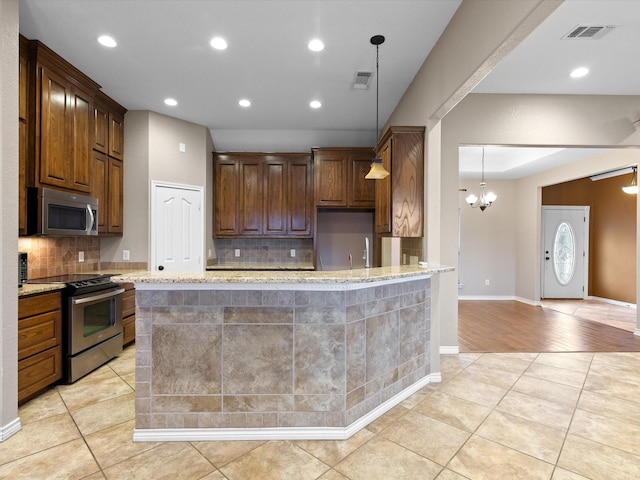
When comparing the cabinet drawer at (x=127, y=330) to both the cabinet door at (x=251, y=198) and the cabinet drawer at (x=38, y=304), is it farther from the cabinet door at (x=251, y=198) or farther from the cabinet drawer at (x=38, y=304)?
the cabinet door at (x=251, y=198)

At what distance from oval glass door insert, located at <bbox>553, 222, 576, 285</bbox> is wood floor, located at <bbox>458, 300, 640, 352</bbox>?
171cm

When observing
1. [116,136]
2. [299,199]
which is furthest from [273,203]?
[116,136]

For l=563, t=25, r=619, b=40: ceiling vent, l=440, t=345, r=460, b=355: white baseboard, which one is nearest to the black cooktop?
l=440, t=345, r=460, b=355: white baseboard

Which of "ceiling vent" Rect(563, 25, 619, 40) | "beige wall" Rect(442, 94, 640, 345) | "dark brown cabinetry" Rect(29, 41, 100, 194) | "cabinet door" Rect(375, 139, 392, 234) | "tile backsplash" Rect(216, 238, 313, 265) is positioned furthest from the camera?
"tile backsplash" Rect(216, 238, 313, 265)

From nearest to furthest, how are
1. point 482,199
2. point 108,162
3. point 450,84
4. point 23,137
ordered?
point 450,84
point 23,137
point 108,162
point 482,199

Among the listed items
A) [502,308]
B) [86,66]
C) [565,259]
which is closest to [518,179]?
[565,259]

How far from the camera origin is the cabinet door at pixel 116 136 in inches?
154

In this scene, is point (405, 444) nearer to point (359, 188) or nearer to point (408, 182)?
point (408, 182)

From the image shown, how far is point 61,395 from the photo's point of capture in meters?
2.68

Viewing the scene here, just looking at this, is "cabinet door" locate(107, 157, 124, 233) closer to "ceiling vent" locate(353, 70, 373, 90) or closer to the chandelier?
"ceiling vent" locate(353, 70, 373, 90)

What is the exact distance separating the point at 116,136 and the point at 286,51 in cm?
253

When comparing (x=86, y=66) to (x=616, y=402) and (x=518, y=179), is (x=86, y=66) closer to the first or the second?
(x=616, y=402)

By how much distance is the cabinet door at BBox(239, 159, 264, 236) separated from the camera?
509cm

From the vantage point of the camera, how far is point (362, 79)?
3.38m
